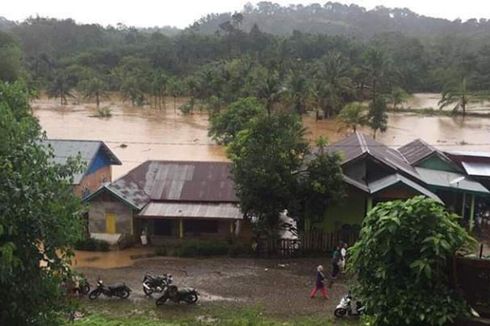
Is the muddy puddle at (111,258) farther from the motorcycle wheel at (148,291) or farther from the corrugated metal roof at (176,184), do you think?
the motorcycle wheel at (148,291)

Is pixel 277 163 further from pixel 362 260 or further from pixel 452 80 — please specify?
pixel 452 80

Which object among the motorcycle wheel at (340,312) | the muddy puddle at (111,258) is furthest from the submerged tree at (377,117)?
the motorcycle wheel at (340,312)

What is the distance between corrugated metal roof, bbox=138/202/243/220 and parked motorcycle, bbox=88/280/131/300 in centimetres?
569

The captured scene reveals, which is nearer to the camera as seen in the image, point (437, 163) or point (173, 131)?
point (437, 163)

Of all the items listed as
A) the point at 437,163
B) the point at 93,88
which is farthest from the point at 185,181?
the point at 93,88

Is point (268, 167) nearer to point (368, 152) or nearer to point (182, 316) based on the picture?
point (368, 152)

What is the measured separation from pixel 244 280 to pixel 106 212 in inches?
268

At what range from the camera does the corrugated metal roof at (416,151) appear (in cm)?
2424

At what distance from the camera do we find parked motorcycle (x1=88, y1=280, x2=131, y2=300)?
14.4 meters

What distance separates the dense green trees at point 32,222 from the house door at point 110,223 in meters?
13.9

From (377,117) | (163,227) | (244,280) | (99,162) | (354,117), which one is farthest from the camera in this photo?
(354,117)

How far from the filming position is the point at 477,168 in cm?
2339

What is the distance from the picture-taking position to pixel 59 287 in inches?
258

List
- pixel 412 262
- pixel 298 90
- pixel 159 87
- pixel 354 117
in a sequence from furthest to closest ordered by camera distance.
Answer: pixel 159 87
pixel 298 90
pixel 354 117
pixel 412 262
